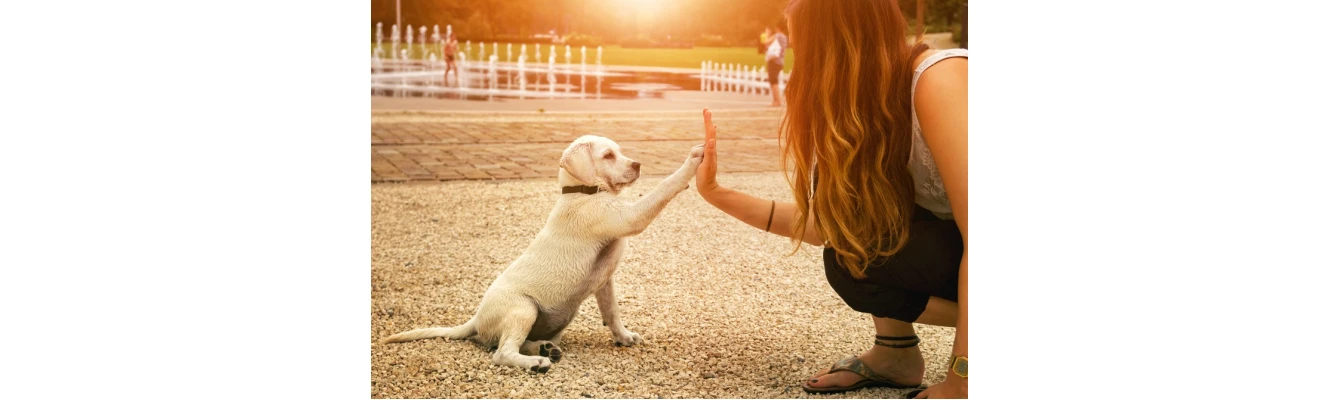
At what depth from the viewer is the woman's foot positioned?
10.2ft

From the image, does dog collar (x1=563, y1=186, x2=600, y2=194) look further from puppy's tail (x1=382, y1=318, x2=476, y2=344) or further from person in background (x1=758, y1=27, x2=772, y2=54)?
person in background (x1=758, y1=27, x2=772, y2=54)

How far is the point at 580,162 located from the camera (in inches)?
118

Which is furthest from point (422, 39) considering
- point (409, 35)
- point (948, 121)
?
point (948, 121)

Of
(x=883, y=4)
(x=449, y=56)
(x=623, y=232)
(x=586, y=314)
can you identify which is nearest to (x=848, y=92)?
(x=883, y=4)

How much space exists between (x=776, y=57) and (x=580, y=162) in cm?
176

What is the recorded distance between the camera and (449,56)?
15.3ft

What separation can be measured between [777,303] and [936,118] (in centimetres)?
121

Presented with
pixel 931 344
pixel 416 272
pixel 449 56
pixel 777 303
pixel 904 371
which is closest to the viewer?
pixel 904 371

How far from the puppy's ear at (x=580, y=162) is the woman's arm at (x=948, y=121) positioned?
0.95 m

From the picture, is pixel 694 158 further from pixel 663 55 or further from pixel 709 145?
pixel 663 55

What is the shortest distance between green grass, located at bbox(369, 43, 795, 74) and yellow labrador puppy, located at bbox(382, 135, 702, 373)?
1.39 metres

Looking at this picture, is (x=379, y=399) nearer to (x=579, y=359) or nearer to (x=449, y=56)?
(x=579, y=359)

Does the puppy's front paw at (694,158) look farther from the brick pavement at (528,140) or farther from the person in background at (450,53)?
the person in background at (450,53)

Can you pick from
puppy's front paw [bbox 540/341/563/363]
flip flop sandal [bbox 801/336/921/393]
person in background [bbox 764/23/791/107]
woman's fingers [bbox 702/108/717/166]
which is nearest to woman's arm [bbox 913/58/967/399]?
flip flop sandal [bbox 801/336/921/393]
